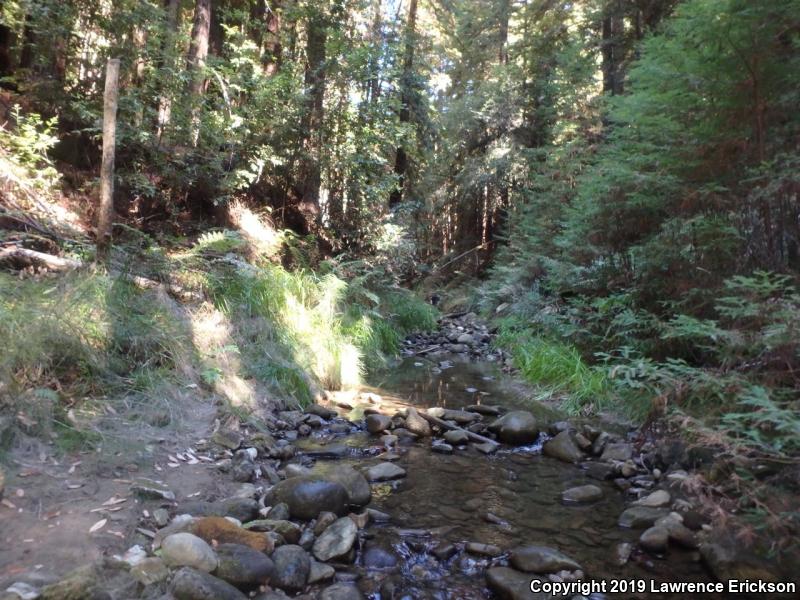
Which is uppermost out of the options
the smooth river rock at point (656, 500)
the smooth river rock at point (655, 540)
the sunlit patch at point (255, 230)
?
the sunlit patch at point (255, 230)

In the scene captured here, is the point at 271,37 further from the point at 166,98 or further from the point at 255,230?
the point at 255,230

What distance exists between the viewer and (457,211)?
1941 centimetres

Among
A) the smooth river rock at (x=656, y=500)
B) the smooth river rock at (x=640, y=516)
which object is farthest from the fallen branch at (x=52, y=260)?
the smooth river rock at (x=656, y=500)

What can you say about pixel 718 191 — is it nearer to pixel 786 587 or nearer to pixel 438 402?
pixel 786 587

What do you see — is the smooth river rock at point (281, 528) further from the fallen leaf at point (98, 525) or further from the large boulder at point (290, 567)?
the fallen leaf at point (98, 525)

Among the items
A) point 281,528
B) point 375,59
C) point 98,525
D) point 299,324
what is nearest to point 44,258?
point 299,324

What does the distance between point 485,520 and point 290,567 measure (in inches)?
63.4

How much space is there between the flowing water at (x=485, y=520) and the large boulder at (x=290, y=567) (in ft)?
1.36

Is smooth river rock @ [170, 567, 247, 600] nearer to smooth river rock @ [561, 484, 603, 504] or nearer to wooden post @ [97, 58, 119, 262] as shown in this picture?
smooth river rock @ [561, 484, 603, 504]

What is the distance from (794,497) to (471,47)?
63.6ft

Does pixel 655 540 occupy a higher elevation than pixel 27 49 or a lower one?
lower

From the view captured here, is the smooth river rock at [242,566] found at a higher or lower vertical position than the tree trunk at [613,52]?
lower

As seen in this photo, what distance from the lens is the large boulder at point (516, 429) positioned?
5.85 m

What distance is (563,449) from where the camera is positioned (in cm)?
546
